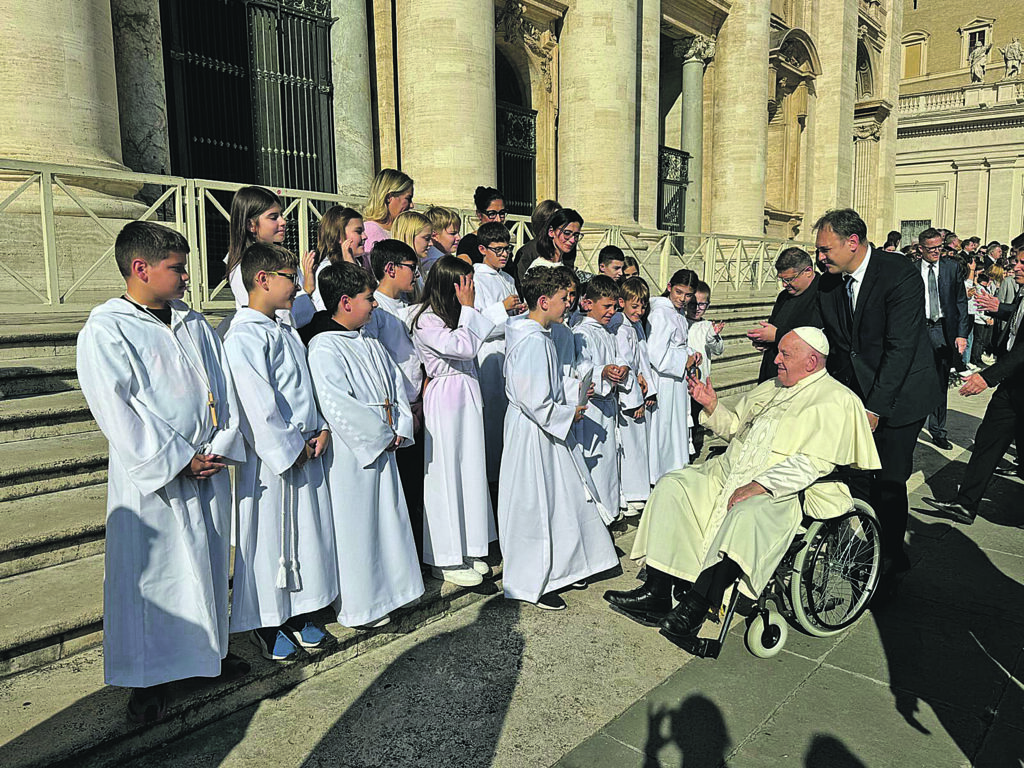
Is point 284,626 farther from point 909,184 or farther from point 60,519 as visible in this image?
point 909,184

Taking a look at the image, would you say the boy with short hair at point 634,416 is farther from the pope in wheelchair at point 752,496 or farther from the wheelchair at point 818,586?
the wheelchair at point 818,586

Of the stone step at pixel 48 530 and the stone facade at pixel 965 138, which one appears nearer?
the stone step at pixel 48 530

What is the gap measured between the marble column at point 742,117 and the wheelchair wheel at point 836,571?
15.4 metres

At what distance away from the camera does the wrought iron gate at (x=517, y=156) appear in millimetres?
13883

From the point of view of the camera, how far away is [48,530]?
3.88m

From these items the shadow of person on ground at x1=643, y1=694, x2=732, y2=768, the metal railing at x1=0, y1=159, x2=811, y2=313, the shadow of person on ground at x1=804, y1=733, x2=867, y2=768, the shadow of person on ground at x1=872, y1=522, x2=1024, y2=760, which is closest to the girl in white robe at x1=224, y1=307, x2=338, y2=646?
the shadow of person on ground at x1=643, y1=694, x2=732, y2=768

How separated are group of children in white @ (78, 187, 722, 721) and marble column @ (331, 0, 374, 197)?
5.84 m

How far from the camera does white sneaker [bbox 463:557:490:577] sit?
14.9ft

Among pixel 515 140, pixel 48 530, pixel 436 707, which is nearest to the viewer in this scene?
pixel 436 707

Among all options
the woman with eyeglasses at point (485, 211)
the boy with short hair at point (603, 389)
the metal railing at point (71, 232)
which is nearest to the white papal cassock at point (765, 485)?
the boy with short hair at point (603, 389)

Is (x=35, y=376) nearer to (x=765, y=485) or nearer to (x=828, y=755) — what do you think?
(x=765, y=485)

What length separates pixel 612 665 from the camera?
371cm

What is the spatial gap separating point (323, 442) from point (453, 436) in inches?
39.6

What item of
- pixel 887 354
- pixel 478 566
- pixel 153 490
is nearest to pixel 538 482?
pixel 478 566
